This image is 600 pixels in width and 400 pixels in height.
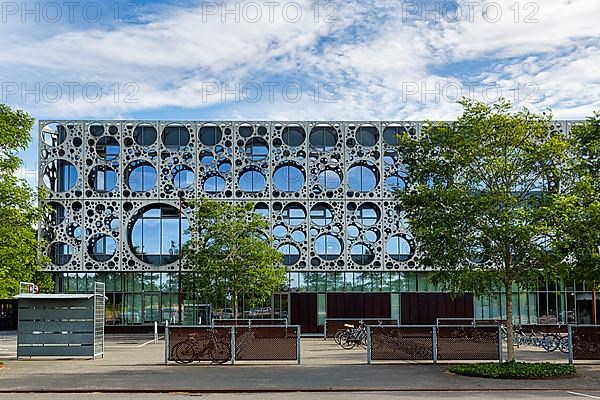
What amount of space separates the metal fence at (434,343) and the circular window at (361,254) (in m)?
24.1

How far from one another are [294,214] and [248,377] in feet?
96.3

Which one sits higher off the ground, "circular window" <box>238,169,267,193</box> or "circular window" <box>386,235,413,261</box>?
"circular window" <box>238,169,267,193</box>

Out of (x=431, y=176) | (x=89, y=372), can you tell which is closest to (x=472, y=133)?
(x=431, y=176)

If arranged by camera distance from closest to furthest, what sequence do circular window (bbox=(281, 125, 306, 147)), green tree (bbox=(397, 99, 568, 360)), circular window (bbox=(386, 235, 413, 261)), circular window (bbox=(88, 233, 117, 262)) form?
green tree (bbox=(397, 99, 568, 360))
circular window (bbox=(88, 233, 117, 262))
circular window (bbox=(386, 235, 413, 261))
circular window (bbox=(281, 125, 306, 147))

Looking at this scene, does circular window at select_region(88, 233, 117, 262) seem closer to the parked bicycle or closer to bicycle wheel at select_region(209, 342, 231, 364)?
the parked bicycle

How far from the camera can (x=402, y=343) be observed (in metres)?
26.4

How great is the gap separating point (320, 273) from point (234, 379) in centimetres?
3049

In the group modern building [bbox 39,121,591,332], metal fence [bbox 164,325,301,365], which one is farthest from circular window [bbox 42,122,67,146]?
metal fence [bbox 164,325,301,365]

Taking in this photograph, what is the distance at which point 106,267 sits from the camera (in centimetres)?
5094

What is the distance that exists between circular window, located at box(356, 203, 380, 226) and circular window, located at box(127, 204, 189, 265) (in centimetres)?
1086

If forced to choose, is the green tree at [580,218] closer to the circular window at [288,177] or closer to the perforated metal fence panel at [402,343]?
the perforated metal fence panel at [402,343]

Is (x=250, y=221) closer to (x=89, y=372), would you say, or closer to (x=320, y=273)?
(x=320, y=273)

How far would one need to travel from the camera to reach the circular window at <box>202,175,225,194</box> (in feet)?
167

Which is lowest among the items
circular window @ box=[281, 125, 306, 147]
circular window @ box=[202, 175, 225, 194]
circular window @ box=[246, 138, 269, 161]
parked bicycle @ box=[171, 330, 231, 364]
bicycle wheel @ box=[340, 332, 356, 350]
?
bicycle wheel @ box=[340, 332, 356, 350]
